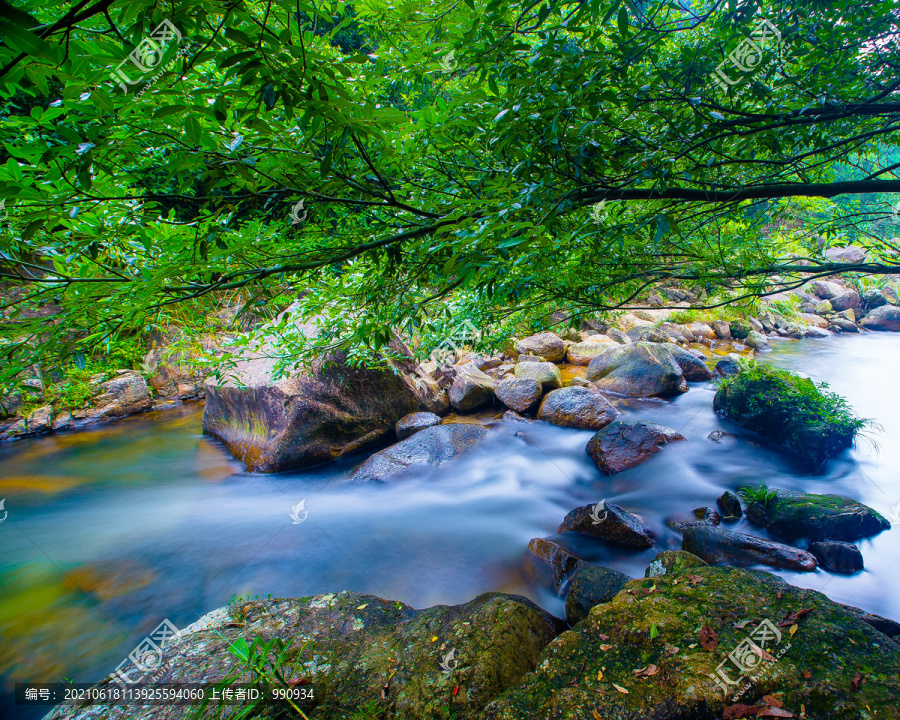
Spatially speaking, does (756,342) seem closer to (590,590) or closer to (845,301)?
(845,301)

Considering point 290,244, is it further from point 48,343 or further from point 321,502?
point 321,502

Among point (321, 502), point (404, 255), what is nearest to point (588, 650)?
point (404, 255)

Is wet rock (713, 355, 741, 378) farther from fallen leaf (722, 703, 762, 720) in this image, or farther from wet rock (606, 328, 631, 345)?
fallen leaf (722, 703, 762, 720)

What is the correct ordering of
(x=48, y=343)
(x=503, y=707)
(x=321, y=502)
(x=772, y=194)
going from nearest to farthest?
(x=48, y=343)
(x=503, y=707)
(x=772, y=194)
(x=321, y=502)

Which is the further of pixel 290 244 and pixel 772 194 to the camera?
pixel 772 194

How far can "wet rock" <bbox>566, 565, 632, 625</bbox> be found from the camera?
332 cm

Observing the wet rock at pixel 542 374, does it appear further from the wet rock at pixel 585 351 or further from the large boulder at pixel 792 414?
the large boulder at pixel 792 414

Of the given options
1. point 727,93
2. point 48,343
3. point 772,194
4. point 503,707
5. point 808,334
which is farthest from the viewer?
point 808,334

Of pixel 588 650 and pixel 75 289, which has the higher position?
pixel 75 289

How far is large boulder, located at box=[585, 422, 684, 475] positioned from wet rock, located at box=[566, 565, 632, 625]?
3.08 meters

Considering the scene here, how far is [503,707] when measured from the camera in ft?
6.40

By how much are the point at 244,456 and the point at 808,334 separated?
2168 cm

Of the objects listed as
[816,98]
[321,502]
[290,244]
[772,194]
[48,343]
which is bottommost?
[321,502]

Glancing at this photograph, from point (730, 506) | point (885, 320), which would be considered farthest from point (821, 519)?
point (885, 320)
